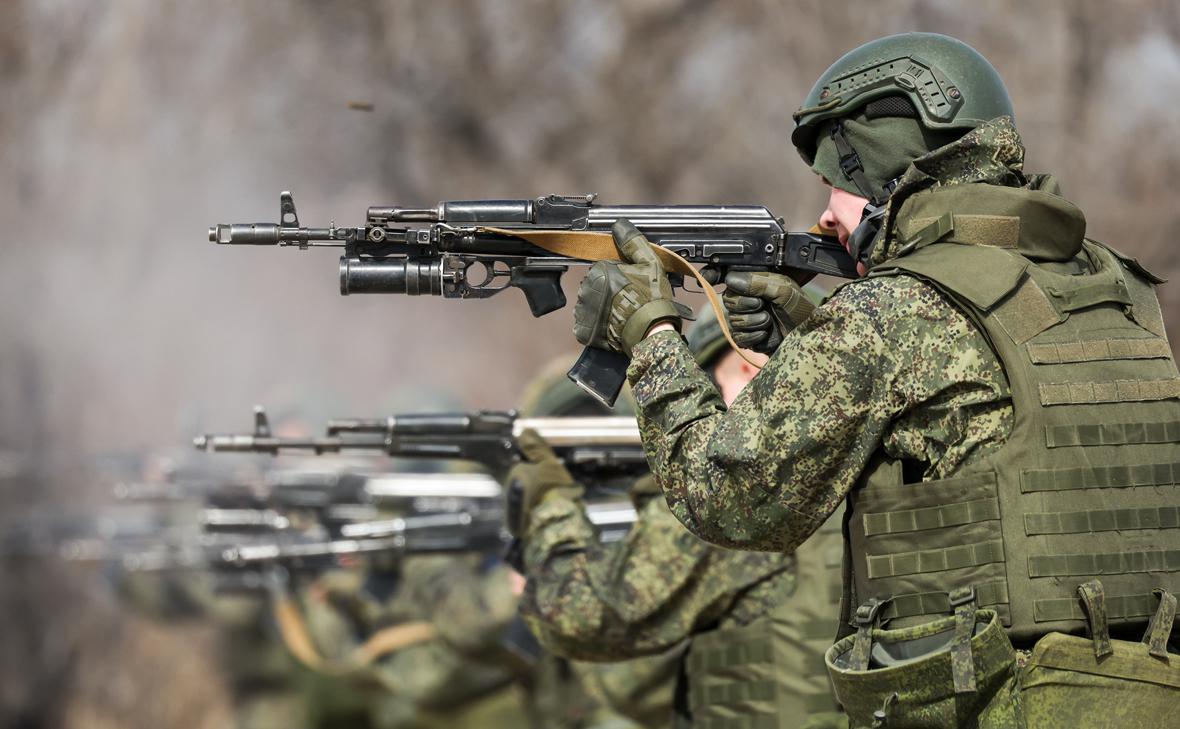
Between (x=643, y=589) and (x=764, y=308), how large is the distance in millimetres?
1480

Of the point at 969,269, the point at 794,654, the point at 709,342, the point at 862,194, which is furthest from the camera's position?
the point at 709,342

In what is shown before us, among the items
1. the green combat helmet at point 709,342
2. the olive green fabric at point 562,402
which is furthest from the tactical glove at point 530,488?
the olive green fabric at point 562,402

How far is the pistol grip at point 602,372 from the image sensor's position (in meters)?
3.36

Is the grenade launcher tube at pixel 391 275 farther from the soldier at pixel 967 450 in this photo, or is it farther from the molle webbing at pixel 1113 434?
the molle webbing at pixel 1113 434

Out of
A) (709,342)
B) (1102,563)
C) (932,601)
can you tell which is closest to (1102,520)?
(1102,563)

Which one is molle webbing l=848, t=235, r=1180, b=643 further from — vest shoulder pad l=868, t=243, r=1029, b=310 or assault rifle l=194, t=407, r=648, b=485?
assault rifle l=194, t=407, r=648, b=485

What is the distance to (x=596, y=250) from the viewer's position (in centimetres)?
355

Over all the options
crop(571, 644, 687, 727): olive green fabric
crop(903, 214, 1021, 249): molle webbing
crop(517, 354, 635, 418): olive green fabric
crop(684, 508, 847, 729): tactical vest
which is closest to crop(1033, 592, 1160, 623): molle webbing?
crop(903, 214, 1021, 249): molle webbing

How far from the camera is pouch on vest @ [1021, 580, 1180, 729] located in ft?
9.13

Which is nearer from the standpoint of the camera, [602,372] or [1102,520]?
[1102,520]

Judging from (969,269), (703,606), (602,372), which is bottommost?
(703,606)

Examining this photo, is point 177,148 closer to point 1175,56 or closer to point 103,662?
point 103,662

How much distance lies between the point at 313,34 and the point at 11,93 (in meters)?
3.85

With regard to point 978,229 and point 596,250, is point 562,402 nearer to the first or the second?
point 596,250
